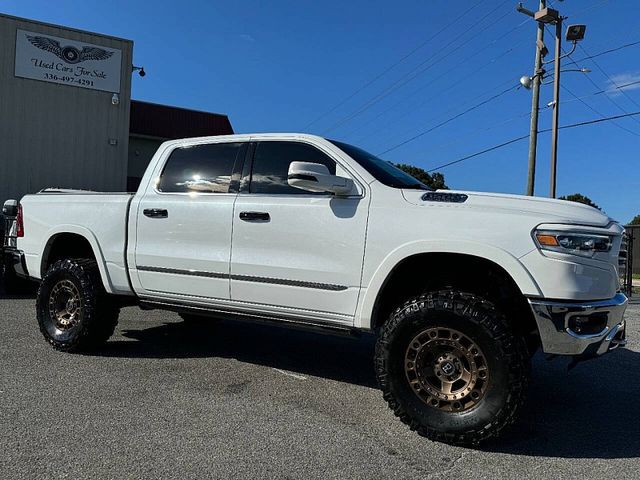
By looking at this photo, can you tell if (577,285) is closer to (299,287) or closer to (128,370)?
Answer: (299,287)

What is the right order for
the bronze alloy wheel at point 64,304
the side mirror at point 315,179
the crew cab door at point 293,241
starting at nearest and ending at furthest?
the side mirror at point 315,179 → the crew cab door at point 293,241 → the bronze alloy wheel at point 64,304

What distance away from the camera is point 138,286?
5.12 m

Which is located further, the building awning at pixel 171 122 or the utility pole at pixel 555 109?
the building awning at pixel 171 122

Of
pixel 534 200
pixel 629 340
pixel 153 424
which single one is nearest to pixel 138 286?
pixel 153 424

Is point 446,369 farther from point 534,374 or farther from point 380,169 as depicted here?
point 534,374

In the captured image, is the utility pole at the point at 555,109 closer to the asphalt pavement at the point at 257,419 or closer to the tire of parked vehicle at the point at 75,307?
the asphalt pavement at the point at 257,419

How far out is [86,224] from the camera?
5418mm

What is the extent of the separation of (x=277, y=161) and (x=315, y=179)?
29.9 inches

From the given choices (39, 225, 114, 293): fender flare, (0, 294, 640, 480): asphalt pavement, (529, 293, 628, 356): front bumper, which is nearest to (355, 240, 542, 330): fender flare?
(529, 293, 628, 356): front bumper

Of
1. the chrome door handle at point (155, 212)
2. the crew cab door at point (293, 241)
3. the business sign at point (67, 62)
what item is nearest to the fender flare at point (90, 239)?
the chrome door handle at point (155, 212)

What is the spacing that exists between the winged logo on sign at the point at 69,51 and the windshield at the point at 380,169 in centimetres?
1506

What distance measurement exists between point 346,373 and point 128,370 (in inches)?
76.1

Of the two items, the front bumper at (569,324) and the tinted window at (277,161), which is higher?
the tinted window at (277,161)

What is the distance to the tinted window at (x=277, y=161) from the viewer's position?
4418 mm
